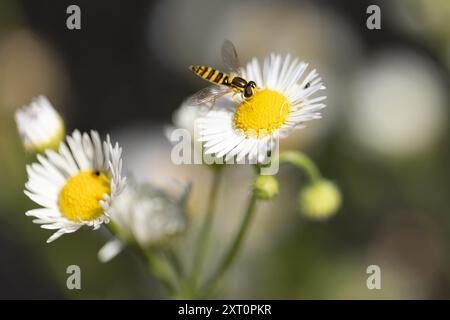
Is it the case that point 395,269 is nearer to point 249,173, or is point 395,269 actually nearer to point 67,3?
point 249,173

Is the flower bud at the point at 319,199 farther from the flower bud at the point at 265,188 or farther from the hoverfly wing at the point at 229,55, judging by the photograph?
the hoverfly wing at the point at 229,55

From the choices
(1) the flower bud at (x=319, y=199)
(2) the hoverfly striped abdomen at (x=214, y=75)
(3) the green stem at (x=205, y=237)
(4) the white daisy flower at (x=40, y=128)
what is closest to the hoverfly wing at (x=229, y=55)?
(2) the hoverfly striped abdomen at (x=214, y=75)

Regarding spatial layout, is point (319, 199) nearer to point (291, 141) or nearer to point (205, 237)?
point (205, 237)

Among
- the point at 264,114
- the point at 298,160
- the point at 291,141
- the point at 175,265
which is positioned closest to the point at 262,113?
the point at 264,114

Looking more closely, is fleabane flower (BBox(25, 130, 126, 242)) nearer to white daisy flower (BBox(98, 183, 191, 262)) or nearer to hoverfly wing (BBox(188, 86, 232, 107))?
white daisy flower (BBox(98, 183, 191, 262))

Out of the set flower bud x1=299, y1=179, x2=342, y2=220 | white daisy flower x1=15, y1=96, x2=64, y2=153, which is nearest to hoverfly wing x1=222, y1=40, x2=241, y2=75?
flower bud x1=299, y1=179, x2=342, y2=220
